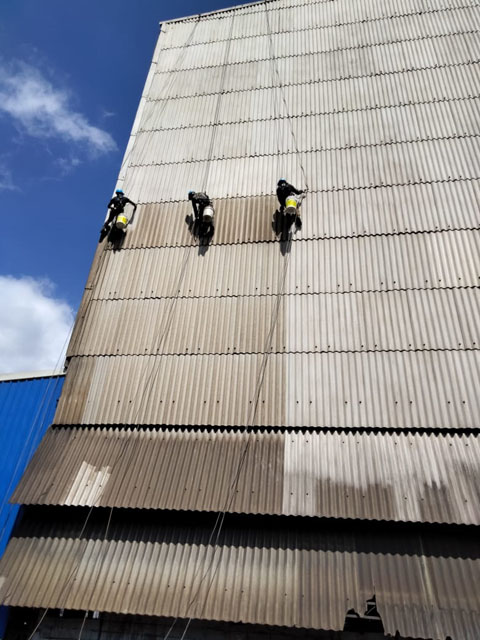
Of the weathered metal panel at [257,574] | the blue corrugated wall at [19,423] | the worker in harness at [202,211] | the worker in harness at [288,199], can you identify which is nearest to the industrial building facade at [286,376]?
the weathered metal panel at [257,574]

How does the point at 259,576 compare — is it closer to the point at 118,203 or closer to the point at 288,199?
the point at 288,199

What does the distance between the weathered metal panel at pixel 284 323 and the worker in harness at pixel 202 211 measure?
111 inches

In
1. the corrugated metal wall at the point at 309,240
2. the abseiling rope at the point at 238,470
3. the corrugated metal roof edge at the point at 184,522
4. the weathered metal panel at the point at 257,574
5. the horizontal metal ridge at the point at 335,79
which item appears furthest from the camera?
the horizontal metal ridge at the point at 335,79

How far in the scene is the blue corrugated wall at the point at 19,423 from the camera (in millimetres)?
9586

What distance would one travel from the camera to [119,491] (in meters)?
8.48

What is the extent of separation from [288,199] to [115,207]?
6096mm

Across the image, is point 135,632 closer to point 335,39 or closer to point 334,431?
point 334,431

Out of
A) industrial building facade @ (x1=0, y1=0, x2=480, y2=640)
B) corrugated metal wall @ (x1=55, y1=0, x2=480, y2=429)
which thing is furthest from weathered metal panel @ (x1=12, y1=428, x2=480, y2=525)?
corrugated metal wall @ (x1=55, y1=0, x2=480, y2=429)

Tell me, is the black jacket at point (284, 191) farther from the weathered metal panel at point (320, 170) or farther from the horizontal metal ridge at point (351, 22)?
the horizontal metal ridge at point (351, 22)

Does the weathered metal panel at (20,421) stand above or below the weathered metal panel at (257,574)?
above

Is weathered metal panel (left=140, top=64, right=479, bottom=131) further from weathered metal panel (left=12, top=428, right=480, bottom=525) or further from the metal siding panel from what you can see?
the metal siding panel

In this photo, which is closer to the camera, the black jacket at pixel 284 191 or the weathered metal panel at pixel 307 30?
the black jacket at pixel 284 191

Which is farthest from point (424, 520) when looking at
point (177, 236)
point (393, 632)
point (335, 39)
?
point (335, 39)

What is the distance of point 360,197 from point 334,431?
768 centimetres
